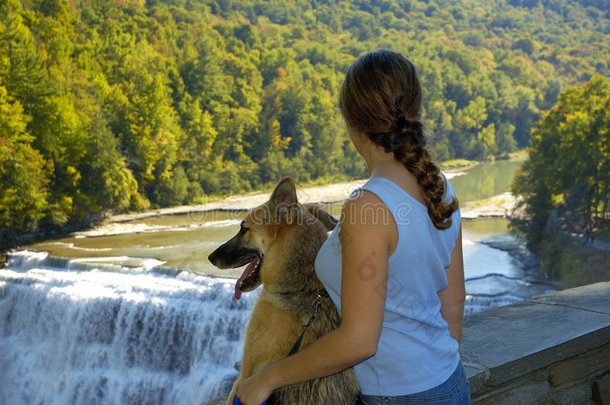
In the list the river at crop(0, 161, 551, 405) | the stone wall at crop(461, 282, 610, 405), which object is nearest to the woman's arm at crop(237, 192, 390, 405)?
the stone wall at crop(461, 282, 610, 405)

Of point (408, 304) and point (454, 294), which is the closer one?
point (408, 304)

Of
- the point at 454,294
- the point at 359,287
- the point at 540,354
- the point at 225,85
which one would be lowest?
the point at 540,354

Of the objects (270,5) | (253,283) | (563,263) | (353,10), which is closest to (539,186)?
(563,263)

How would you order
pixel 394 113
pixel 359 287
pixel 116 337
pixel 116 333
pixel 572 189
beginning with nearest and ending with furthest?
pixel 359 287 < pixel 394 113 < pixel 116 337 < pixel 116 333 < pixel 572 189

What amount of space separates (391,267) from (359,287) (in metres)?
0.10

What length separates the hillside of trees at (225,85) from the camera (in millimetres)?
29172

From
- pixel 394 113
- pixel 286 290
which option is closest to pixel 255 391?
pixel 286 290

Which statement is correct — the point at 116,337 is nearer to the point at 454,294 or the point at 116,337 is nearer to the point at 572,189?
the point at 454,294

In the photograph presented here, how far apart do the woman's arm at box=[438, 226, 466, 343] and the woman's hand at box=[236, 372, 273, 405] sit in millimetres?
485

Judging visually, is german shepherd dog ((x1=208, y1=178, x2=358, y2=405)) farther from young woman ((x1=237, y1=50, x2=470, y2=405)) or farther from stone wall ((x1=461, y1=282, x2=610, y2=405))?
stone wall ((x1=461, y1=282, x2=610, y2=405))

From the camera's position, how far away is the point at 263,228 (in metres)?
1.52

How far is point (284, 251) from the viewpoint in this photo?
1452mm

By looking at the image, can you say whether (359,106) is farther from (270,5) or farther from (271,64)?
(270,5)

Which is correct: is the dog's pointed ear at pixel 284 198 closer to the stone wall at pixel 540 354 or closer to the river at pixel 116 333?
the stone wall at pixel 540 354
